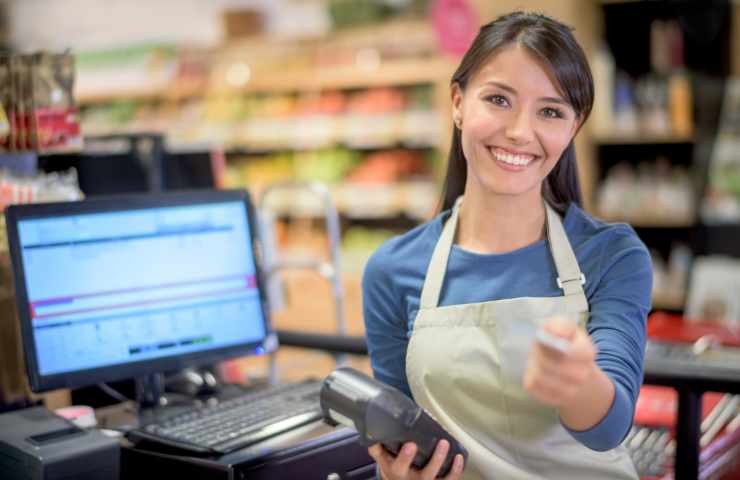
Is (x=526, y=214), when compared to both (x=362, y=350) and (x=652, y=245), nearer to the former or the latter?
(x=362, y=350)

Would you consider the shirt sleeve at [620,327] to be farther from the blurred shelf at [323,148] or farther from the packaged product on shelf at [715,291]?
the blurred shelf at [323,148]

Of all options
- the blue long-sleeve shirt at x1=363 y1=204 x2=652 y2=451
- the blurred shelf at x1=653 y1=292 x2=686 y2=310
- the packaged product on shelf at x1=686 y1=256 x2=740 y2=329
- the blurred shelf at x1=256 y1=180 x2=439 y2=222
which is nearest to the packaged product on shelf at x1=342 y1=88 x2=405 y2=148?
the blurred shelf at x1=256 y1=180 x2=439 y2=222

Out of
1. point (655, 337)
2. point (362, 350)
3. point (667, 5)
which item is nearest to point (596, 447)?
point (362, 350)

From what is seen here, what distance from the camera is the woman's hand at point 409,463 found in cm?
145

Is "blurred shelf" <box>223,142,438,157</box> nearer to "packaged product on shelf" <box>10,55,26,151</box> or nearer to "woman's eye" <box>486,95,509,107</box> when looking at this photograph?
"packaged product on shelf" <box>10,55,26,151</box>

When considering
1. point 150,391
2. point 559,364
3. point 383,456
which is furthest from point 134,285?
point 559,364

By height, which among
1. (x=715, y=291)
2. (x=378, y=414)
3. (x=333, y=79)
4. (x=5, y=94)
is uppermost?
(x=333, y=79)

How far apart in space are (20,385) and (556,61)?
5.15 feet

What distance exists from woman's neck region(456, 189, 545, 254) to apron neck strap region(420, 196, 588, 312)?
0.03 metres

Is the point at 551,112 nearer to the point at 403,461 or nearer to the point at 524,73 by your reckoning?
the point at 524,73

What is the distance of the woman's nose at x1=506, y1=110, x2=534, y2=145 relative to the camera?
159cm

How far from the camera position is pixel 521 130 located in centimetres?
159

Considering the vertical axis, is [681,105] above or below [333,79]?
below

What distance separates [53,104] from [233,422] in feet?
2.91
